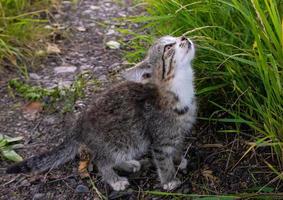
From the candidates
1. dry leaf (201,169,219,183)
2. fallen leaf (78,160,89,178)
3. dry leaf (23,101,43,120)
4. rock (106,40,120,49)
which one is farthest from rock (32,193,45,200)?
rock (106,40,120,49)

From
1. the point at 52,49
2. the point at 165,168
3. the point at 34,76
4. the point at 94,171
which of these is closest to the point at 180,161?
the point at 165,168

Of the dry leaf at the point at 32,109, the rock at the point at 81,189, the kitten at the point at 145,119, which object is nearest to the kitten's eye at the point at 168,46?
the kitten at the point at 145,119

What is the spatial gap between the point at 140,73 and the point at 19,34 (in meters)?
1.79

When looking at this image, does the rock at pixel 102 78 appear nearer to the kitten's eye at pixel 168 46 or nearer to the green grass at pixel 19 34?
the green grass at pixel 19 34

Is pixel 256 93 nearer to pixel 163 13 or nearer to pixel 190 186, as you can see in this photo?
pixel 190 186

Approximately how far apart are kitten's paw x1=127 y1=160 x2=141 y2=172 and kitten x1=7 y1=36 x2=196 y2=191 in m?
0.09

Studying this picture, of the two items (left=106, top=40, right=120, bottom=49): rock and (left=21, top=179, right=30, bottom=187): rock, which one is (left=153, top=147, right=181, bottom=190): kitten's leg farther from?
(left=106, top=40, right=120, bottom=49): rock

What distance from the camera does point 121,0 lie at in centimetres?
555

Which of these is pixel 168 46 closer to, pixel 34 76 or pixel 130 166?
pixel 130 166

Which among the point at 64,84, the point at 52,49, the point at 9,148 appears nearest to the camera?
the point at 9,148

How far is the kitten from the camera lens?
3180 millimetres

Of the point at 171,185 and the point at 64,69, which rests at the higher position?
the point at 171,185

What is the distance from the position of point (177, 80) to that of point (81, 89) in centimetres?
118

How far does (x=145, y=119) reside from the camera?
3.21 metres
